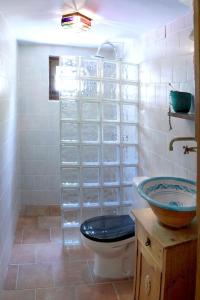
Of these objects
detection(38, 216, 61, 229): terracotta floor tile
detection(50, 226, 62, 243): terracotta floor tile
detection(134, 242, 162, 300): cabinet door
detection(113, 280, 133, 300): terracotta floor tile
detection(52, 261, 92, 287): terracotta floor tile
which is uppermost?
detection(134, 242, 162, 300): cabinet door

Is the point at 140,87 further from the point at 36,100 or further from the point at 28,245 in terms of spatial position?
the point at 28,245

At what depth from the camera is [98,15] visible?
2.20m

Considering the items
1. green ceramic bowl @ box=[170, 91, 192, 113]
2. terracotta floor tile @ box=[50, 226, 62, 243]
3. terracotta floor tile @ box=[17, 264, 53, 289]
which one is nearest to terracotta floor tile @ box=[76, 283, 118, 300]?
terracotta floor tile @ box=[17, 264, 53, 289]

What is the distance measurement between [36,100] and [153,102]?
1648 mm

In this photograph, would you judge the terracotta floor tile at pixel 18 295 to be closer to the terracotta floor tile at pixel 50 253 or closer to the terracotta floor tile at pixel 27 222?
the terracotta floor tile at pixel 50 253

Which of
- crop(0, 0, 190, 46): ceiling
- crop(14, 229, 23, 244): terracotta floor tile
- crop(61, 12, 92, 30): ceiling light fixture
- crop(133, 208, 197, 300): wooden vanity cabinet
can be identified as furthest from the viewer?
crop(14, 229, 23, 244): terracotta floor tile

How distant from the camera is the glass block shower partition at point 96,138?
108 inches

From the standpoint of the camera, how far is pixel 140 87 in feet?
9.39

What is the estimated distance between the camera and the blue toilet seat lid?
2.21 m

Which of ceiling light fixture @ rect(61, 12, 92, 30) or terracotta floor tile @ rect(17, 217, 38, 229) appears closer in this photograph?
ceiling light fixture @ rect(61, 12, 92, 30)

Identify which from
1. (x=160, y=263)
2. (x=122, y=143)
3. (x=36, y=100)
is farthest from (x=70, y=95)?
(x=160, y=263)

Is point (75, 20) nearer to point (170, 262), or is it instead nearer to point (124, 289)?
point (170, 262)

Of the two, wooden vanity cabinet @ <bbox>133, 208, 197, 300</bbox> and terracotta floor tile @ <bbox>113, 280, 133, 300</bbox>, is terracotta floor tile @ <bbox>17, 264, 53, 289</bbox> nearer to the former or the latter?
terracotta floor tile @ <bbox>113, 280, 133, 300</bbox>

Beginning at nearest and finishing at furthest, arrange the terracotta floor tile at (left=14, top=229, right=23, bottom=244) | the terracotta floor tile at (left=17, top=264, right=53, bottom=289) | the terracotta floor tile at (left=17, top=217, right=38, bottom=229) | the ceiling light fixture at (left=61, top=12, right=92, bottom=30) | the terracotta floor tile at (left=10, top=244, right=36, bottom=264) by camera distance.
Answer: the ceiling light fixture at (left=61, top=12, right=92, bottom=30), the terracotta floor tile at (left=17, top=264, right=53, bottom=289), the terracotta floor tile at (left=10, top=244, right=36, bottom=264), the terracotta floor tile at (left=14, top=229, right=23, bottom=244), the terracotta floor tile at (left=17, top=217, right=38, bottom=229)
